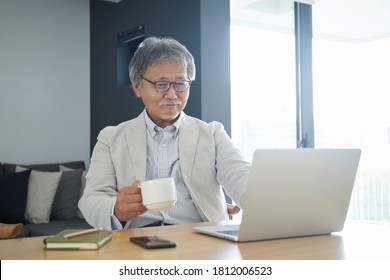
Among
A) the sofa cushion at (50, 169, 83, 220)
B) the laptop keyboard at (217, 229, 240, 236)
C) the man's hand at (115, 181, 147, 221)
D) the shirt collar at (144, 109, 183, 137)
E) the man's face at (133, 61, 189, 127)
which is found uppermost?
the man's face at (133, 61, 189, 127)

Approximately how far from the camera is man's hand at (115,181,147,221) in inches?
52.2

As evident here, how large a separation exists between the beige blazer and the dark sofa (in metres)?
1.94

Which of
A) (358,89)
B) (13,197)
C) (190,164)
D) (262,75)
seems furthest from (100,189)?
(262,75)

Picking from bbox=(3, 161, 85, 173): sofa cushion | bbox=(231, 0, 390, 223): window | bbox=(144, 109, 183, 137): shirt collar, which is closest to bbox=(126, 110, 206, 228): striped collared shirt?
bbox=(144, 109, 183, 137): shirt collar

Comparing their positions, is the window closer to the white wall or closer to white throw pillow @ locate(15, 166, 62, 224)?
white throw pillow @ locate(15, 166, 62, 224)

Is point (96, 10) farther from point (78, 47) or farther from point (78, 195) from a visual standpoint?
point (78, 195)

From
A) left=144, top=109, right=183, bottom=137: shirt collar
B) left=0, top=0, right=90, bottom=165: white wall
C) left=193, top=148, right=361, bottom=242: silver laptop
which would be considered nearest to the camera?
left=193, top=148, right=361, bottom=242: silver laptop

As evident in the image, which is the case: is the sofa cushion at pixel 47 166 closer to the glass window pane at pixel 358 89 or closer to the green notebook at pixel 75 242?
the glass window pane at pixel 358 89

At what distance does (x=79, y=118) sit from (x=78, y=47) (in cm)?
74

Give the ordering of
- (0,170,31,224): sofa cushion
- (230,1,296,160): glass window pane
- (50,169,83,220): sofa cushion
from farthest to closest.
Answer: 1. (50,169,83,220): sofa cushion
2. (230,1,296,160): glass window pane
3. (0,170,31,224): sofa cushion

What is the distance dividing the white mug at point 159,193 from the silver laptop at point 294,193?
0.17 meters

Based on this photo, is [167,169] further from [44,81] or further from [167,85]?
[44,81]

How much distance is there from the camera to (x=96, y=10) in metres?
5.12

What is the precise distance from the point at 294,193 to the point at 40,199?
317 cm
